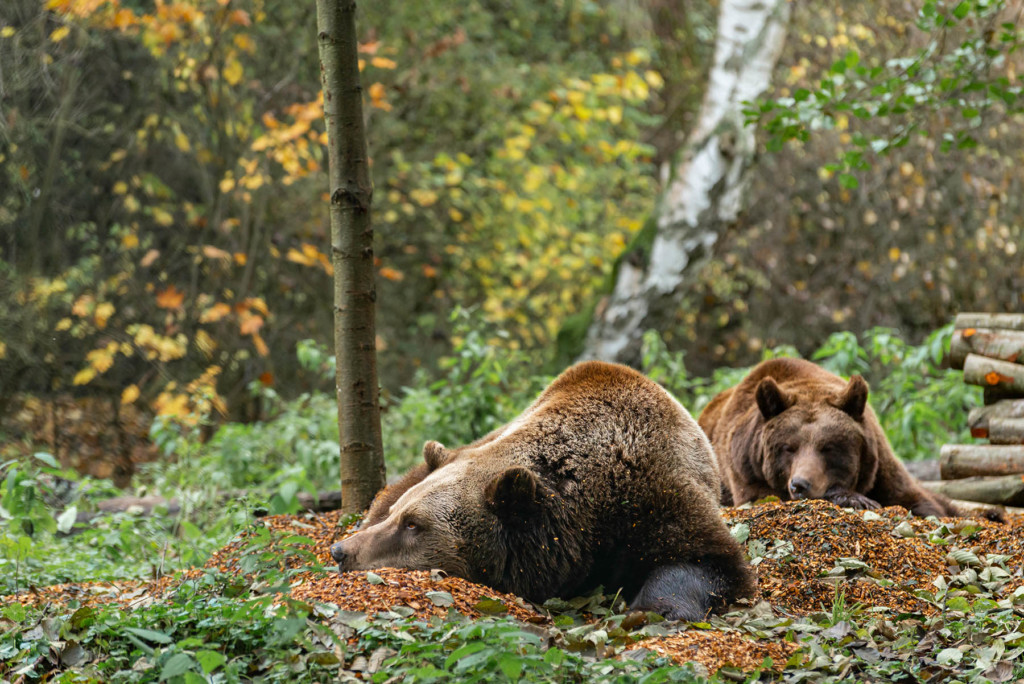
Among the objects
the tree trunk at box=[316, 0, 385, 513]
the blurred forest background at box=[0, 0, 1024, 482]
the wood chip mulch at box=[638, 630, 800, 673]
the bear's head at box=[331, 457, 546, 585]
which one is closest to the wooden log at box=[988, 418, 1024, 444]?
the blurred forest background at box=[0, 0, 1024, 482]

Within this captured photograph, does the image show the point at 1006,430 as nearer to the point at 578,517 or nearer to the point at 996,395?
the point at 996,395

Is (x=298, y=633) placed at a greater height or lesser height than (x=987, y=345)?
lesser

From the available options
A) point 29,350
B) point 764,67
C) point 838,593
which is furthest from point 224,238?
point 838,593

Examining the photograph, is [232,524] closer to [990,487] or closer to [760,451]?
[760,451]

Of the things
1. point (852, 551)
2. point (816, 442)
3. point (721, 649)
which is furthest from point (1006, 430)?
point (721, 649)

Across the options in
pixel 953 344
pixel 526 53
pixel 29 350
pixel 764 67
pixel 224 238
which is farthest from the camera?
pixel 526 53

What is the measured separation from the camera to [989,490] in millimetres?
5898

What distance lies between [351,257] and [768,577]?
2522mm

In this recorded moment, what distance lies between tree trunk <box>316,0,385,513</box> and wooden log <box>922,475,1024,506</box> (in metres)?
3.79

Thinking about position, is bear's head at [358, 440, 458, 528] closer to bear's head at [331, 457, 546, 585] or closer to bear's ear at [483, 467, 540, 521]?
bear's head at [331, 457, 546, 585]

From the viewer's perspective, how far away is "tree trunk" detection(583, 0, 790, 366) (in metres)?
9.68

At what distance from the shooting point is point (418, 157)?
12.3 meters

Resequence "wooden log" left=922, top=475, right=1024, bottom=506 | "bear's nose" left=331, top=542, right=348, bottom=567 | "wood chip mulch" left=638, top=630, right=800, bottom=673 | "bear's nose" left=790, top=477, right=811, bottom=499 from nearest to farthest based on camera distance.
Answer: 1. "wood chip mulch" left=638, top=630, right=800, bottom=673
2. "bear's nose" left=331, top=542, right=348, bottom=567
3. "bear's nose" left=790, top=477, right=811, bottom=499
4. "wooden log" left=922, top=475, right=1024, bottom=506

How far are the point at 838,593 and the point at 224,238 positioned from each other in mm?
8200
